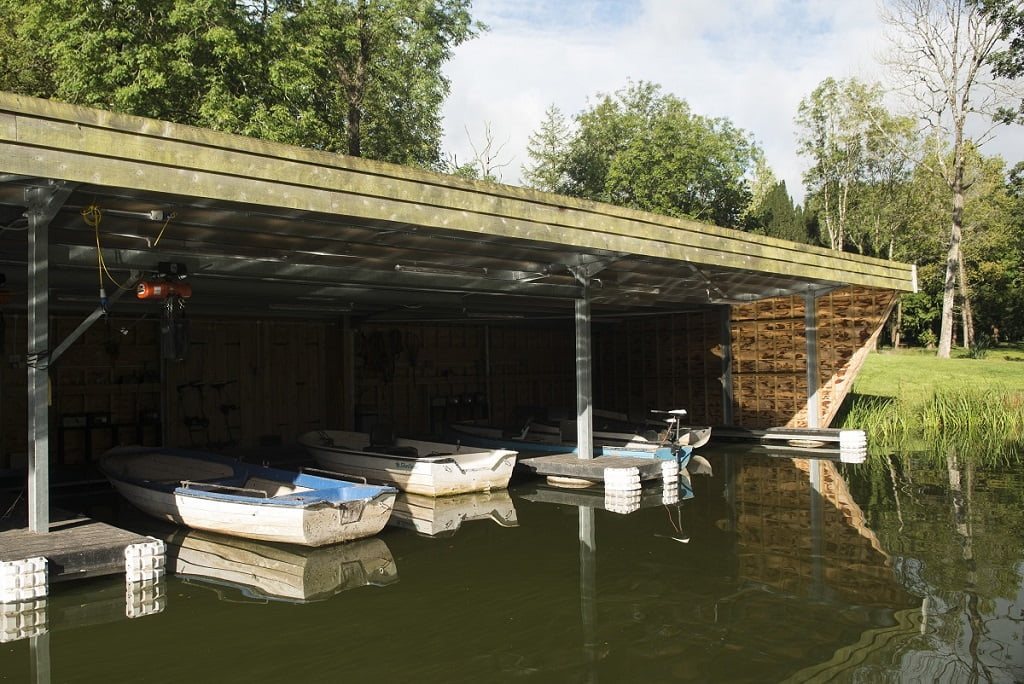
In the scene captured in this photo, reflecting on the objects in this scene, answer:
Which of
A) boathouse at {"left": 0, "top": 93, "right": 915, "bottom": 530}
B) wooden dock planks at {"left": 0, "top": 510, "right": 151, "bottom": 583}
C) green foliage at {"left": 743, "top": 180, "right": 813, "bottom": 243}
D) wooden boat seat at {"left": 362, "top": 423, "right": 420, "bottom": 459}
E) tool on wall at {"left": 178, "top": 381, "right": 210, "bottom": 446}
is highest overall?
green foliage at {"left": 743, "top": 180, "right": 813, "bottom": 243}

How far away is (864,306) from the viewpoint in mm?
16828

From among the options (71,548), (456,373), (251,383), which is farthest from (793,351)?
(71,548)

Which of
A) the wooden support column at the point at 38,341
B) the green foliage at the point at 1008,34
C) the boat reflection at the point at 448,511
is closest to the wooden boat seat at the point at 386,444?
the boat reflection at the point at 448,511

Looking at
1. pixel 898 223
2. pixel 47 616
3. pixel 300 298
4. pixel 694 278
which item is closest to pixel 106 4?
pixel 300 298

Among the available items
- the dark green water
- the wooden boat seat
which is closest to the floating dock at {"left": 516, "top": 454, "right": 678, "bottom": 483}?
the dark green water

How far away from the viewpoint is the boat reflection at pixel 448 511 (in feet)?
32.7

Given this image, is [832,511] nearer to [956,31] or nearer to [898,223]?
[956,31]

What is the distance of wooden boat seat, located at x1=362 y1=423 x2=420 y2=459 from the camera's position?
13.5m

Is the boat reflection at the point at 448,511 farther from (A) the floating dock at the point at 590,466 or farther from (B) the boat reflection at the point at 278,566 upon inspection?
(B) the boat reflection at the point at 278,566

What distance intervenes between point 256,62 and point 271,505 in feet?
60.0

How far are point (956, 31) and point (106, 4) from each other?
2711cm

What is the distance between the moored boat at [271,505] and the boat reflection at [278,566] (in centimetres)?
14

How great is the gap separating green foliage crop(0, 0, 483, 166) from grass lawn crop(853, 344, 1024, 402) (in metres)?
18.0

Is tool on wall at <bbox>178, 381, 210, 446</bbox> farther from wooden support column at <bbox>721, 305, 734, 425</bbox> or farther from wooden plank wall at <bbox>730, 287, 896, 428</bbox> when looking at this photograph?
wooden plank wall at <bbox>730, 287, 896, 428</bbox>
